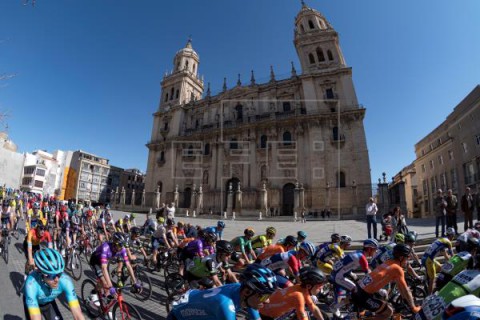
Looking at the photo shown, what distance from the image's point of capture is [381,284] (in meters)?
3.76

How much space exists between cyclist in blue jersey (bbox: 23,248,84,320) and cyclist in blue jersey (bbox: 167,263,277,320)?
1.32 m

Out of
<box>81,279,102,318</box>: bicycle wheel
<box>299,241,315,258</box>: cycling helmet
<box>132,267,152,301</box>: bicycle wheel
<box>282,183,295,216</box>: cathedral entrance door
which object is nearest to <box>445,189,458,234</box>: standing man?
A: <box>299,241,315,258</box>: cycling helmet

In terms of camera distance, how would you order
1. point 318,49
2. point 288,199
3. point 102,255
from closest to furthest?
point 102,255
point 288,199
point 318,49

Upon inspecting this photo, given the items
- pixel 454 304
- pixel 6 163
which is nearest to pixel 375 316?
pixel 454 304

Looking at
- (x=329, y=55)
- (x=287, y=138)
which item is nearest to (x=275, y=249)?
(x=287, y=138)

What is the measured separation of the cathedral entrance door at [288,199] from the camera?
28625mm

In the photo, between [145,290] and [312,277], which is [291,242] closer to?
[312,277]

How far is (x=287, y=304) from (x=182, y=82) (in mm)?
43124

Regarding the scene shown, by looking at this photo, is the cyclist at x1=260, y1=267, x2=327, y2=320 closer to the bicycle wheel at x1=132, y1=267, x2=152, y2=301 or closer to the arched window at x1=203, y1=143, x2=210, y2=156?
the bicycle wheel at x1=132, y1=267, x2=152, y2=301

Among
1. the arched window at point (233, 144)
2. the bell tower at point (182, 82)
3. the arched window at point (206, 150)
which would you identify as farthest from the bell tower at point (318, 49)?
Result: the bell tower at point (182, 82)

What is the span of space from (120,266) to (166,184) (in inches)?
1259

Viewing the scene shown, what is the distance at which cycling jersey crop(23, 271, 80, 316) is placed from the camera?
2.84 meters

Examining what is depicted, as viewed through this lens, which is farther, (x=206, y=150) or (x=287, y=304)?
(x=206, y=150)

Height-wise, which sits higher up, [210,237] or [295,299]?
[210,237]
